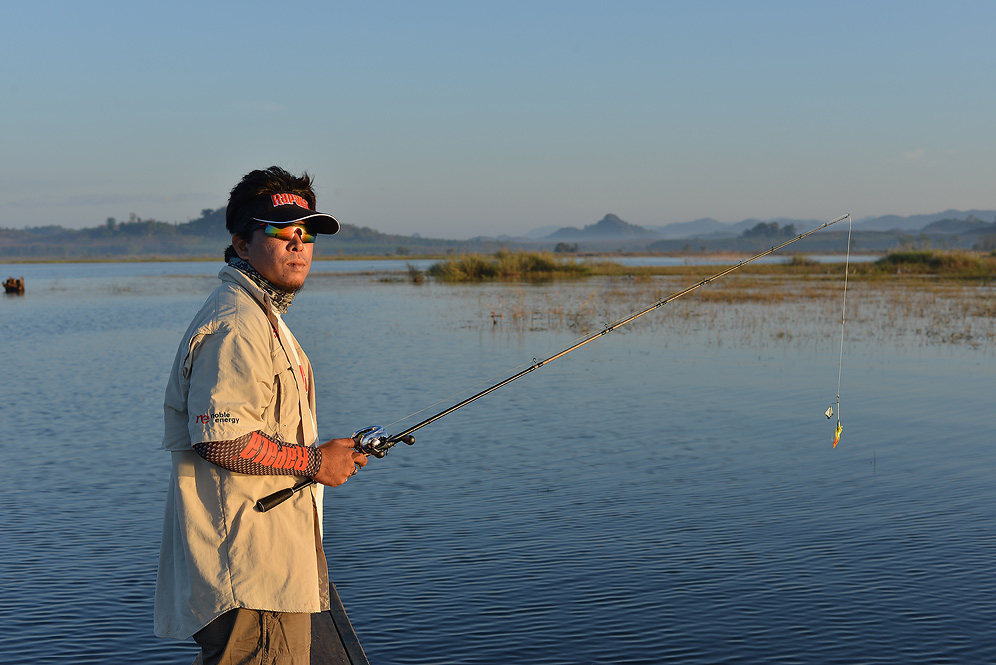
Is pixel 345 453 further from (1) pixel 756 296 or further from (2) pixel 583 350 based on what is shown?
(1) pixel 756 296

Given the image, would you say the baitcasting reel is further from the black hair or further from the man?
the black hair

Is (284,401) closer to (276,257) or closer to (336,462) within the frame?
(336,462)

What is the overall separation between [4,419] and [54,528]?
16.9ft

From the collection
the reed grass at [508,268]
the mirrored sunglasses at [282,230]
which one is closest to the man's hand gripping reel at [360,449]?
the mirrored sunglasses at [282,230]

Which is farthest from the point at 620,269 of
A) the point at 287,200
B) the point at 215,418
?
the point at 215,418

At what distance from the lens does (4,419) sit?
434 inches

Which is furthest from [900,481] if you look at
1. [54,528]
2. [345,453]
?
[54,528]

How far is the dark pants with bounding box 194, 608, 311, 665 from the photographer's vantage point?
8.41 feet

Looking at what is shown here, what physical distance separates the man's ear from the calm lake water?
2798mm

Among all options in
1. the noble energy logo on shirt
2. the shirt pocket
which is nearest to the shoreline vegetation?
the shirt pocket

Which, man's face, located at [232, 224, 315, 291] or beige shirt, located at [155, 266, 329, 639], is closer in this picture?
beige shirt, located at [155, 266, 329, 639]

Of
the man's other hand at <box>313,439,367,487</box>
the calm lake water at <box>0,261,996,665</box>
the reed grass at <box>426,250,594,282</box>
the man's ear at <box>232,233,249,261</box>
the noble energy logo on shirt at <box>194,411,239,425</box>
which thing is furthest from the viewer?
the reed grass at <box>426,250,594,282</box>

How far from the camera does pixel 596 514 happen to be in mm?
6984

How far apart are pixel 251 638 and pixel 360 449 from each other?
2.30 feet
